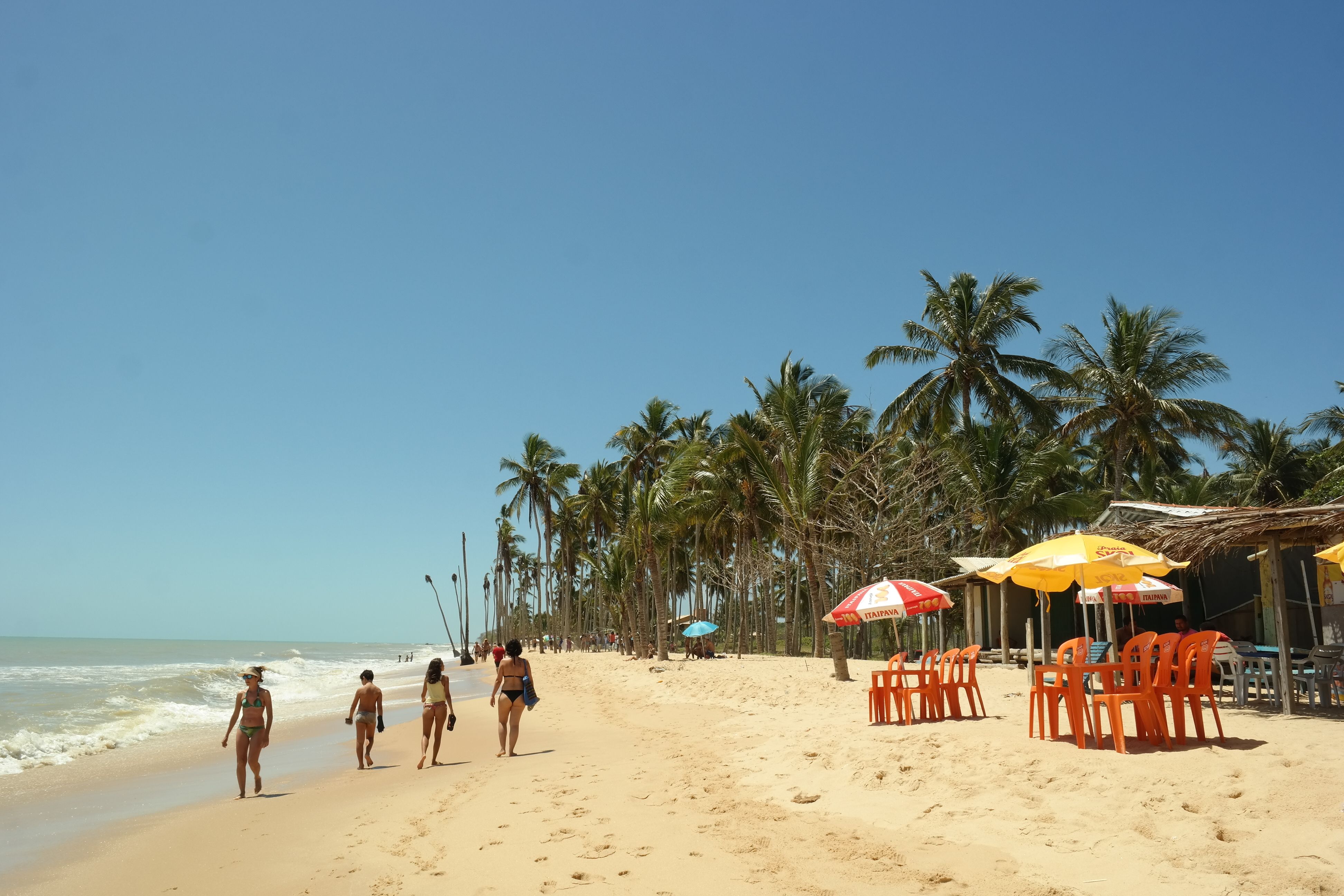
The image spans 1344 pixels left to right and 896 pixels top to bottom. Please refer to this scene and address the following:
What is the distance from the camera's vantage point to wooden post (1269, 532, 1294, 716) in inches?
344

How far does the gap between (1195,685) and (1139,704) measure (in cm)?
66

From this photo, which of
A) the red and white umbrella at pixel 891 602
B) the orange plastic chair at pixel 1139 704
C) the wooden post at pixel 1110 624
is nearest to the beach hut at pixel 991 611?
the red and white umbrella at pixel 891 602

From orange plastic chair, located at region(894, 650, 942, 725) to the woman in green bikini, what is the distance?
21.5ft

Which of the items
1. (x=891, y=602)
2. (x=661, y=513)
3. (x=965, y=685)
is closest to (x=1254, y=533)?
(x=965, y=685)

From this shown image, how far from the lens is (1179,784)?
5.74 m

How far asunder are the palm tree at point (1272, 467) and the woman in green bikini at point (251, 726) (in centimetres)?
3914

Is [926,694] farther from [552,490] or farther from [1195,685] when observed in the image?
[552,490]

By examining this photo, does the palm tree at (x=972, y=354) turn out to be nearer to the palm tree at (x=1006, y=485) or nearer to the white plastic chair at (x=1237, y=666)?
the palm tree at (x=1006, y=485)

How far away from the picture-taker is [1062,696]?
7.55m

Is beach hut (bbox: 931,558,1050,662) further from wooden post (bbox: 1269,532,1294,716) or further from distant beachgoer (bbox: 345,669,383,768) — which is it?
distant beachgoer (bbox: 345,669,383,768)

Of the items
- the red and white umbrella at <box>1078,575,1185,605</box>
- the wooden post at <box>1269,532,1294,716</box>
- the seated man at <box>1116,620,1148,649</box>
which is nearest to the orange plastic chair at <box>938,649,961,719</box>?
the wooden post at <box>1269,532,1294,716</box>

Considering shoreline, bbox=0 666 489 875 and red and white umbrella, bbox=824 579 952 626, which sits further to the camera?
red and white umbrella, bbox=824 579 952 626

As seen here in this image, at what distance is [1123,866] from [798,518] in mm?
12885

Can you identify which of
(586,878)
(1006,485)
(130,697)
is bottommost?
(130,697)
